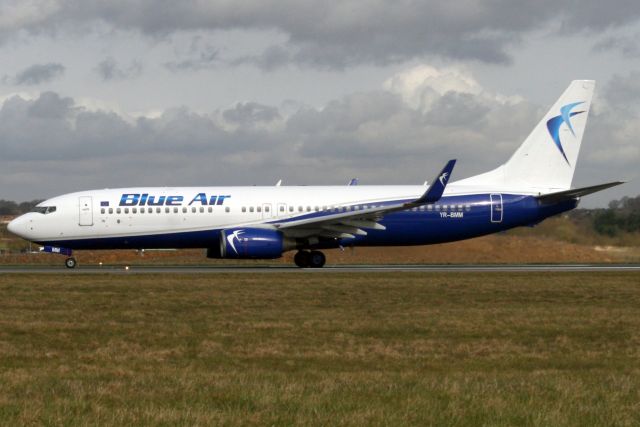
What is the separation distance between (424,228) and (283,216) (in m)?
5.64

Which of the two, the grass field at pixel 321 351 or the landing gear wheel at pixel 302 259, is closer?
the grass field at pixel 321 351

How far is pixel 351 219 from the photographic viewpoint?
121ft

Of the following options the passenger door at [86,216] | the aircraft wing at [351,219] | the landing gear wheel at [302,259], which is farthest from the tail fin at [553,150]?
the passenger door at [86,216]

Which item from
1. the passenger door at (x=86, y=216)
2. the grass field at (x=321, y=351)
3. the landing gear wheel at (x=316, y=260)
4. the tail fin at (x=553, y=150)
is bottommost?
the grass field at (x=321, y=351)

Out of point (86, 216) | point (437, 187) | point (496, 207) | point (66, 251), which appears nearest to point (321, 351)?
point (437, 187)

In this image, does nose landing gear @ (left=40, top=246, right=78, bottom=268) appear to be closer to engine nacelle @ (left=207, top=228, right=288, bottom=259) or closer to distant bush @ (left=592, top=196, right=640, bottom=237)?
engine nacelle @ (left=207, top=228, right=288, bottom=259)

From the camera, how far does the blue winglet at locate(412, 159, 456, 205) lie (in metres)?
35.0

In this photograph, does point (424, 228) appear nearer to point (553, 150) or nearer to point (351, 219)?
point (351, 219)

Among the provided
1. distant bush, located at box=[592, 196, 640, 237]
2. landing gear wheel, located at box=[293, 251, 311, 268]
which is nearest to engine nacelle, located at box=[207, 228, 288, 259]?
landing gear wheel, located at box=[293, 251, 311, 268]

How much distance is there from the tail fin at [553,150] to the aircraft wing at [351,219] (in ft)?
15.9

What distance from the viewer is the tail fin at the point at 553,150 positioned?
132 feet

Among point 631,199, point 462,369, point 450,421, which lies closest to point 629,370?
point 462,369

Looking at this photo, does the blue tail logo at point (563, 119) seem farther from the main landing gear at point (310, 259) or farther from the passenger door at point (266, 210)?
the passenger door at point (266, 210)

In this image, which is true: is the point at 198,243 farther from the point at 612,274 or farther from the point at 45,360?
the point at 45,360
